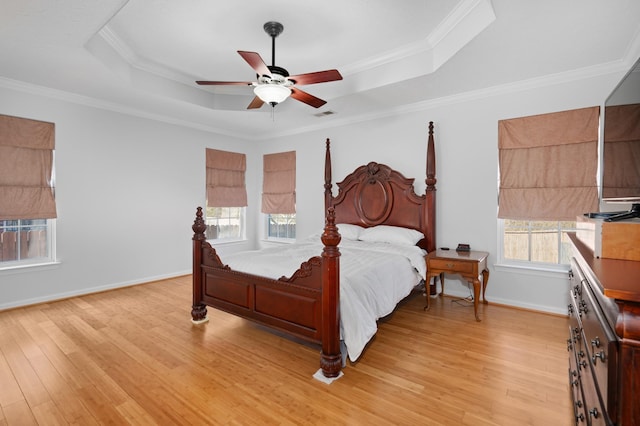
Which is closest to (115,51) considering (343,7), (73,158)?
(73,158)

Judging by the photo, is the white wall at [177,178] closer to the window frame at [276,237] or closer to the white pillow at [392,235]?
the white pillow at [392,235]

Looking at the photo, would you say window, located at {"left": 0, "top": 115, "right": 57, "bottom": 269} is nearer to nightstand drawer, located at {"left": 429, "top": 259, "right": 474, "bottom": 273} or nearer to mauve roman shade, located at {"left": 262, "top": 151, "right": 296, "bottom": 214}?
mauve roman shade, located at {"left": 262, "top": 151, "right": 296, "bottom": 214}

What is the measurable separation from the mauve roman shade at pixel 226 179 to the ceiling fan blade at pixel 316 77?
3.35 meters

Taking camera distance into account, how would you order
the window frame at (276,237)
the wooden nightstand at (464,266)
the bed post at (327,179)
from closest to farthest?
1. the wooden nightstand at (464,266)
2. the bed post at (327,179)
3. the window frame at (276,237)

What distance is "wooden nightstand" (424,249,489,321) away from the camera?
3189 mm

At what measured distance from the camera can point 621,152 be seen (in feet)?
6.14

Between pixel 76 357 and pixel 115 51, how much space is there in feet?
9.67

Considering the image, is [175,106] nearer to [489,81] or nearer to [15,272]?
[15,272]

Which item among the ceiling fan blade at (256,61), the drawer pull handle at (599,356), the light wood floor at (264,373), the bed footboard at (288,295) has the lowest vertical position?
the light wood floor at (264,373)

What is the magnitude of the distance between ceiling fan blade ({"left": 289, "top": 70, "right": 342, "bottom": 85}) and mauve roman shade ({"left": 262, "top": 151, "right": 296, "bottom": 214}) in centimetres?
306

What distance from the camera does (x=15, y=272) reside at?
3609mm

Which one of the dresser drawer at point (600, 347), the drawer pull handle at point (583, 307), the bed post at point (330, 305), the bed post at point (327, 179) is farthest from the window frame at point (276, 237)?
the dresser drawer at point (600, 347)

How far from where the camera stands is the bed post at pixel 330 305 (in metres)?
2.18

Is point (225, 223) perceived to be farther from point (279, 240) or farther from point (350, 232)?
point (350, 232)
